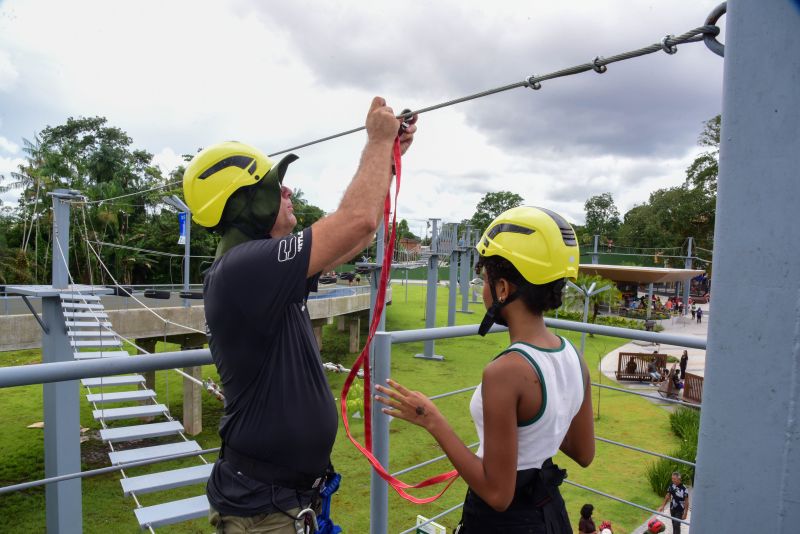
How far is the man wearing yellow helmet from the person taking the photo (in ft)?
5.06

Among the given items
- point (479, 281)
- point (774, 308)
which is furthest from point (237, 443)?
point (774, 308)

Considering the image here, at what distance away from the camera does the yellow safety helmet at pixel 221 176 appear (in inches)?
71.8

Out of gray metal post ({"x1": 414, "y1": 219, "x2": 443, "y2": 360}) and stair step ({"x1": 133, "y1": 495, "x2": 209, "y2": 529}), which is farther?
gray metal post ({"x1": 414, "y1": 219, "x2": 443, "y2": 360})

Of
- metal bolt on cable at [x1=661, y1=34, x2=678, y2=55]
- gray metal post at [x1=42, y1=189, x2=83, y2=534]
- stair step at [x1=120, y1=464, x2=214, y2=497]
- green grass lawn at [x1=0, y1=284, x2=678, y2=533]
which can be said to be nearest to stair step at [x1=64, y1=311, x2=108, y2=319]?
gray metal post at [x1=42, y1=189, x2=83, y2=534]

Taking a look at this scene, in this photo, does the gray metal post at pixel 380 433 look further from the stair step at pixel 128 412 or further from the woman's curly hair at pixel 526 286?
the stair step at pixel 128 412

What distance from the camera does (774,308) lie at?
1101 mm

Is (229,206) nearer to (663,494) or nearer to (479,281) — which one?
(479,281)

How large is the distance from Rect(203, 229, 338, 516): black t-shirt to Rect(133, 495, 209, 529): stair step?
215 centimetres

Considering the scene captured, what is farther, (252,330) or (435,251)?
(435,251)

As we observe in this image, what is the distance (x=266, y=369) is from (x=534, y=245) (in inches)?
36.5

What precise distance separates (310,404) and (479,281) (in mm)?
700

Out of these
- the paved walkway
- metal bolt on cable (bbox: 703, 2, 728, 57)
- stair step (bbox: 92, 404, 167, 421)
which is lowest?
the paved walkway

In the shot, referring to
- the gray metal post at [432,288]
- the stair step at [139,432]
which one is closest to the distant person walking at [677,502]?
the stair step at [139,432]

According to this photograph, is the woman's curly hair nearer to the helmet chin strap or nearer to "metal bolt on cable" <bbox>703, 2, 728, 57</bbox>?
the helmet chin strap
